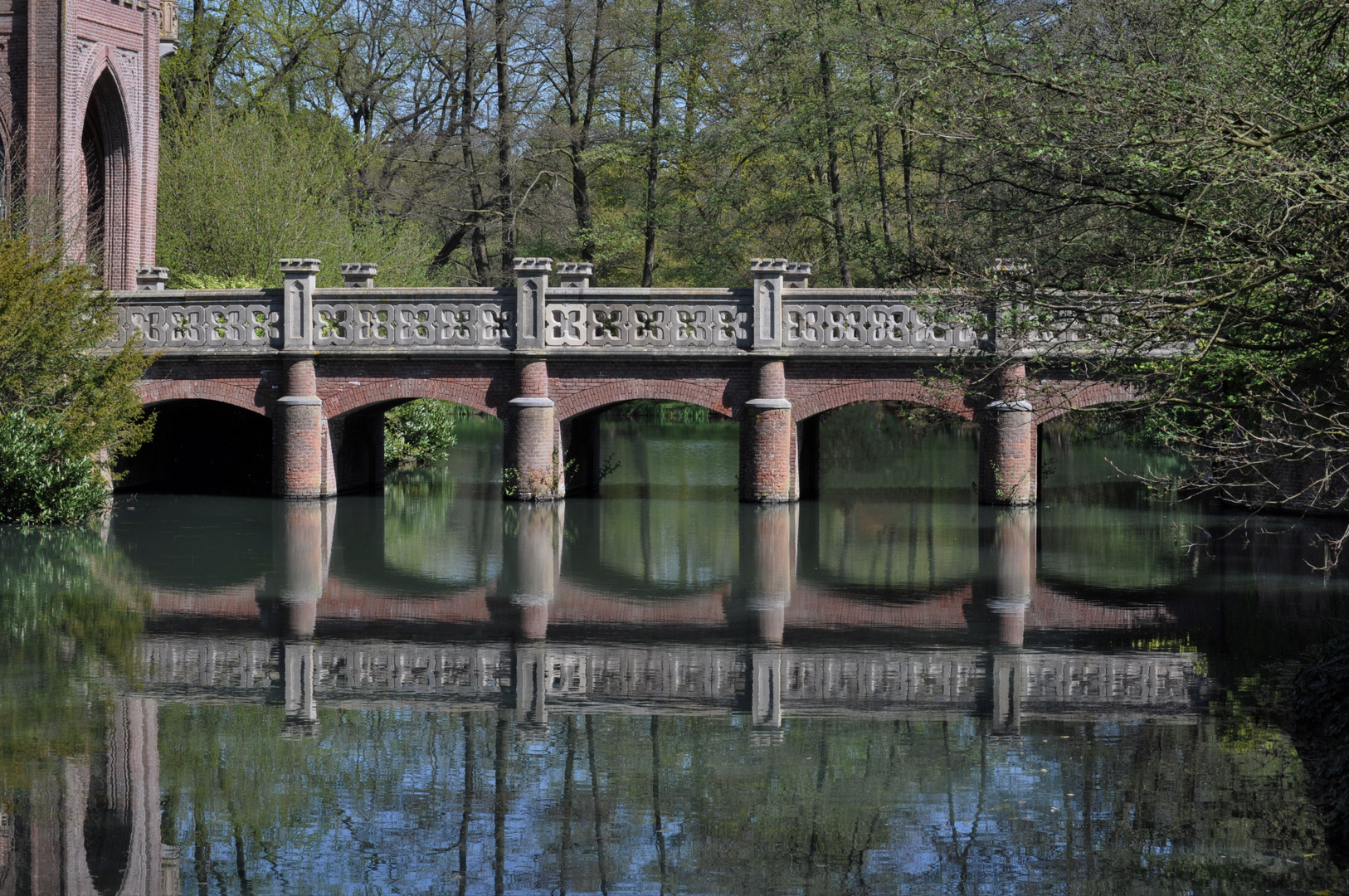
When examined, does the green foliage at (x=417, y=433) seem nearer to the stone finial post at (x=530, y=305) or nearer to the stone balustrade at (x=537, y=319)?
the stone balustrade at (x=537, y=319)

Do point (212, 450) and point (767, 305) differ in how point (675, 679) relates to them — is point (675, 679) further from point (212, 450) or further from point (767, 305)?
point (212, 450)

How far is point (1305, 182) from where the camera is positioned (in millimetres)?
8914

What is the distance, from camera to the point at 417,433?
31.9m

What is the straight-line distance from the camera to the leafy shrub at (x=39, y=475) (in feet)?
65.7

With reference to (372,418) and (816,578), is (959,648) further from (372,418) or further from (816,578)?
(372,418)

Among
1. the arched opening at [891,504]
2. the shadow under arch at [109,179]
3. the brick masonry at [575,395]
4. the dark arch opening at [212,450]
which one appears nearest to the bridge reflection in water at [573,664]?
the arched opening at [891,504]

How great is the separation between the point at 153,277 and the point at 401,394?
535 cm

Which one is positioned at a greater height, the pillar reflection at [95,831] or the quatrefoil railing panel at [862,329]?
the quatrefoil railing panel at [862,329]

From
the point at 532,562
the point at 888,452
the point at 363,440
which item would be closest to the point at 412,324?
the point at 363,440

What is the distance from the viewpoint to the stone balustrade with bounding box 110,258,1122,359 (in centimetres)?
2219

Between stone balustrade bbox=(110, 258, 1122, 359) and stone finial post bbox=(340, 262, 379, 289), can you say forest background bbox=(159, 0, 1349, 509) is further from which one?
stone finial post bbox=(340, 262, 379, 289)

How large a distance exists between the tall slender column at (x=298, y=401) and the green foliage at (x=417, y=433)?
5752mm

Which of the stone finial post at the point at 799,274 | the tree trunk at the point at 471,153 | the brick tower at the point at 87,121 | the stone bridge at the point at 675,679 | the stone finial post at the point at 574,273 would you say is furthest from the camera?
the tree trunk at the point at 471,153

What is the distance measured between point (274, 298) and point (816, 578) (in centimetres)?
1028
